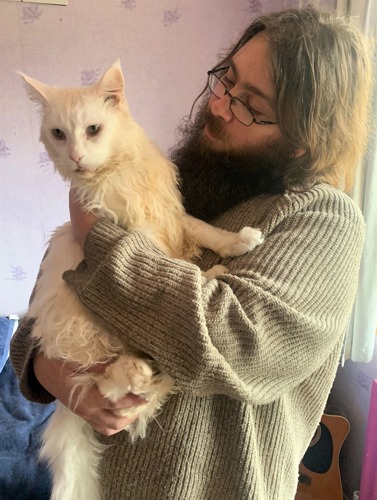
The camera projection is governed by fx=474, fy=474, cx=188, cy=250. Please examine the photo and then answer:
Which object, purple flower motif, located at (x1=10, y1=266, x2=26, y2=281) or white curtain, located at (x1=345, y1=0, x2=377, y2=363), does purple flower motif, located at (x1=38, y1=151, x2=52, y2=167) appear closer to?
purple flower motif, located at (x1=10, y1=266, x2=26, y2=281)

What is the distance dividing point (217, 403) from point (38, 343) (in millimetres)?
377

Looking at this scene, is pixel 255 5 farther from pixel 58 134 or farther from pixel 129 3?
pixel 58 134

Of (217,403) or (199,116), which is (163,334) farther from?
(199,116)

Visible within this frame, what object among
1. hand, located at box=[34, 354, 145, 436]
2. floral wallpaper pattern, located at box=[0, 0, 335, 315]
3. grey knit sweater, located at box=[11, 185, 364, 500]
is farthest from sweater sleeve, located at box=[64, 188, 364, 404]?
floral wallpaper pattern, located at box=[0, 0, 335, 315]

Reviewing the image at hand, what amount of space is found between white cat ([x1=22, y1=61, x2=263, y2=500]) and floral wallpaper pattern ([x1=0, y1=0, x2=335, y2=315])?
128cm

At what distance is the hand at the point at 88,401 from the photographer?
2.71 feet

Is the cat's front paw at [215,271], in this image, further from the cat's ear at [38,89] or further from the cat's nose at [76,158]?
the cat's ear at [38,89]

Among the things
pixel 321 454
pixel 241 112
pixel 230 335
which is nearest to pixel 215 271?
pixel 230 335

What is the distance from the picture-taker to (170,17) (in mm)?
2268

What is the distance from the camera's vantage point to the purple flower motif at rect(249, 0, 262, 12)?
234cm

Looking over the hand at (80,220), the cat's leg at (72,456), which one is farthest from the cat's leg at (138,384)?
the hand at (80,220)

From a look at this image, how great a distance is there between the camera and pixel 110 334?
875mm

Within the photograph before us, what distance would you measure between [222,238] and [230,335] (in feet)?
0.92

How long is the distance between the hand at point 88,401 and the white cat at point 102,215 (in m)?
0.02
